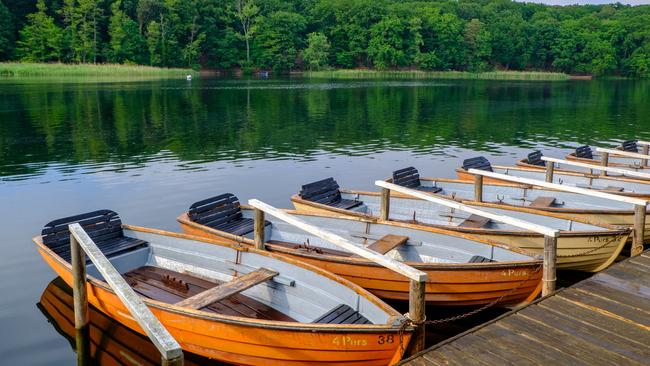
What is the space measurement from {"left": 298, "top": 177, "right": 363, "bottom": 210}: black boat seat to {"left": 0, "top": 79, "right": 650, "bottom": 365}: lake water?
4484 millimetres

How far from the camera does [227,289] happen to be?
9141 mm

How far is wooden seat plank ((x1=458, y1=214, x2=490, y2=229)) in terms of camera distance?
13.7m

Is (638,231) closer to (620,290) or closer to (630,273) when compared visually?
(630,273)

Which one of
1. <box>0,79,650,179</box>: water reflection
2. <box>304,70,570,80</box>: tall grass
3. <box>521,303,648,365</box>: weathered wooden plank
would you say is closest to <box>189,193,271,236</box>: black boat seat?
<box>521,303,648,365</box>: weathered wooden plank

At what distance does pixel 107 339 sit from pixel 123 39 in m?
103

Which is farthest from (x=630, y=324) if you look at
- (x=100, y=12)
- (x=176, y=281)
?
(x=100, y=12)

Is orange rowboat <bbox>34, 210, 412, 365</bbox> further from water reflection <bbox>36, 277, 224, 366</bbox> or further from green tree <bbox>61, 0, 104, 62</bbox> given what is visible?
green tree <bbox>61, 0, 104, 62</bbox>

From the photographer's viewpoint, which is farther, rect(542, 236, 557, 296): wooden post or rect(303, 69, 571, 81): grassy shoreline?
rect(303, 69, 571, 81): grassy shoreline

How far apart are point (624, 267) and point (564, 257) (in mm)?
1709

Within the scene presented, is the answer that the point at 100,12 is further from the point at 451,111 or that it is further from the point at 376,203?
the point at 376,203

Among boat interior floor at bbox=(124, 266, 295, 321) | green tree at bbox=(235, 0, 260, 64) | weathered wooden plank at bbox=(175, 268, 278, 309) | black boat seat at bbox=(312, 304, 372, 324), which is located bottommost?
boat interior floor at bbox=(124, 266, 295, 321)

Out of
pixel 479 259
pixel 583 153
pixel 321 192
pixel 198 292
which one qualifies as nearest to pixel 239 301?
pixel 198 292

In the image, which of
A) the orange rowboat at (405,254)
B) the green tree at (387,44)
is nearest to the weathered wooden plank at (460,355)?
the orange rowboat at (405,254)

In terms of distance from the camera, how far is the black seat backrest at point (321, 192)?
15383mm
